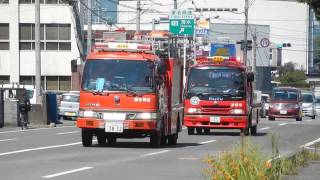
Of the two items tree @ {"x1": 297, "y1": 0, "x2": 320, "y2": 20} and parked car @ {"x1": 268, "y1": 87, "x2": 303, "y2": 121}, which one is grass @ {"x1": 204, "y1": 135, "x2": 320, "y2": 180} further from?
parked car @ {"x1": 268, "y1": 87, "x2": 303, "y2": 121}

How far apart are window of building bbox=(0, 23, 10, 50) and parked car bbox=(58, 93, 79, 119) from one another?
16.1m

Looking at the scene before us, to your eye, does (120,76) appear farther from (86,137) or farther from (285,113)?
(285,113)

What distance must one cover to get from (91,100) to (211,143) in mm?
5460

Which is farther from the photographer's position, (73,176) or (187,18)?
(187,18)

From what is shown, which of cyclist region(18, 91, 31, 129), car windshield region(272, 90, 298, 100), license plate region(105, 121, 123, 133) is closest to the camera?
license plate region(105, 121, 123, 133)

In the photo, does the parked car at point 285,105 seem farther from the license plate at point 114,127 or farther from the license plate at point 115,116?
the license plate at point 114,127

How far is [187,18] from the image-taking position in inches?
2106

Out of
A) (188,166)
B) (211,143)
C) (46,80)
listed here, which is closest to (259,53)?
(46,80)

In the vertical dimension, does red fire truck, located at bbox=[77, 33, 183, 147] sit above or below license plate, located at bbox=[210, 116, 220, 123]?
above

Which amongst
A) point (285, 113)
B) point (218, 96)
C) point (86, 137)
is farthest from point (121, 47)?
point (285, 113)

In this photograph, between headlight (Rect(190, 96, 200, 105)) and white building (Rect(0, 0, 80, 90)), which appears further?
white building (Rect(0, 0, 80, 90))

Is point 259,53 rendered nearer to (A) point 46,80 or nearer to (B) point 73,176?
(A) point 46,80

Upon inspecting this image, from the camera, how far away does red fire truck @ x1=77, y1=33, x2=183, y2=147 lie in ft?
72.1

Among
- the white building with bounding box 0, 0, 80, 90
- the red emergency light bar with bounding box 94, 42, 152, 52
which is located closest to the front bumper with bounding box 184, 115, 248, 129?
the red emergency light bar with bounding box 94, 42, 152, 52
